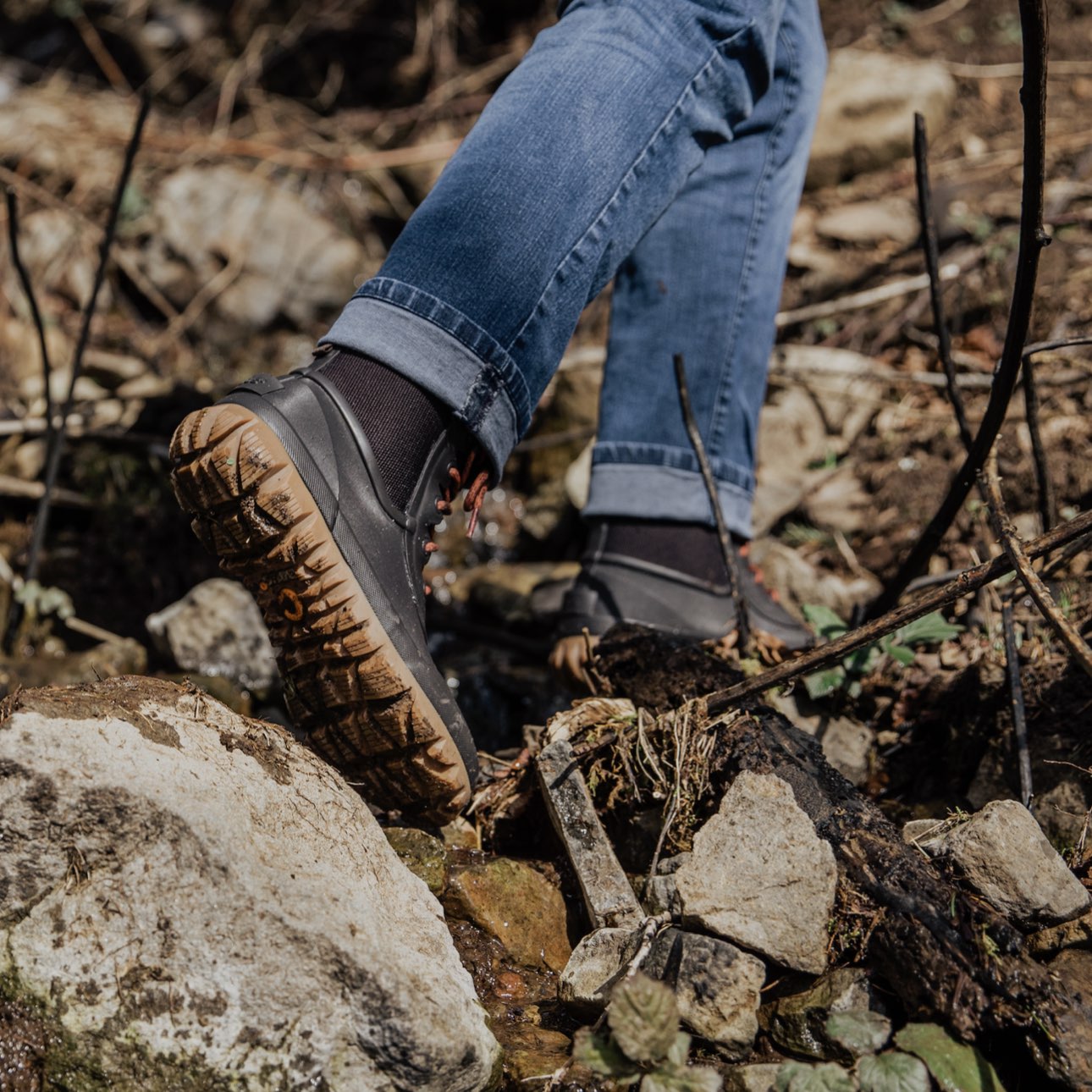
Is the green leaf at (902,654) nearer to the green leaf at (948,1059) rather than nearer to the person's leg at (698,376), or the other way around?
the person's leg at (698,376)

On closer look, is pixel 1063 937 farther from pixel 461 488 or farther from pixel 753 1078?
pixel 461 488

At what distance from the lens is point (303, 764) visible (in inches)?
54.1

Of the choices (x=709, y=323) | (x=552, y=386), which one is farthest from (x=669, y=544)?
(x=552, y=386)

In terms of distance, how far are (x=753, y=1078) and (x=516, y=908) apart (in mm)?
480

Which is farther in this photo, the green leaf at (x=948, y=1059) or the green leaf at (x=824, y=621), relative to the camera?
the green leaf at (x=824, y=621)

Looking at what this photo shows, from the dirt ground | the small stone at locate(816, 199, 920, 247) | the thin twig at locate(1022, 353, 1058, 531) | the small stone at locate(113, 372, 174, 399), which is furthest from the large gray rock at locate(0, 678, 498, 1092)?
the small stone at locate(816, 199, 920, 247)

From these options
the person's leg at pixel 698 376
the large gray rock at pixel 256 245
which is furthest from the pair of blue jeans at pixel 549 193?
the large gray rock at pixel 256 245

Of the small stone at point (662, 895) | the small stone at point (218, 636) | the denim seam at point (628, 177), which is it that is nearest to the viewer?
the small stone at point (662, 895)

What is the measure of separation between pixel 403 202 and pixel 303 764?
4.13 meters

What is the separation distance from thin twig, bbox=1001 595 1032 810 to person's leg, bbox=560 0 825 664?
0.42 meters

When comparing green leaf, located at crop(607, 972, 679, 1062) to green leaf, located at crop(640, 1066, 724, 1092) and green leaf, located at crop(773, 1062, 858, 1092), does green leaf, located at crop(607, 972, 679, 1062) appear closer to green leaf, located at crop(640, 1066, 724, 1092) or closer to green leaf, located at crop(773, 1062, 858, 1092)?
green leaf, located at crop(640, 1066, 724, 1092)

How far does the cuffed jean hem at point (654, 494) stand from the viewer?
1.97 m

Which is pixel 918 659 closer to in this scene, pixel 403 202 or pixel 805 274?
pixel 805 274

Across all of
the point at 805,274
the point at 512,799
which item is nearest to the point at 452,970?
the point at 512,799
